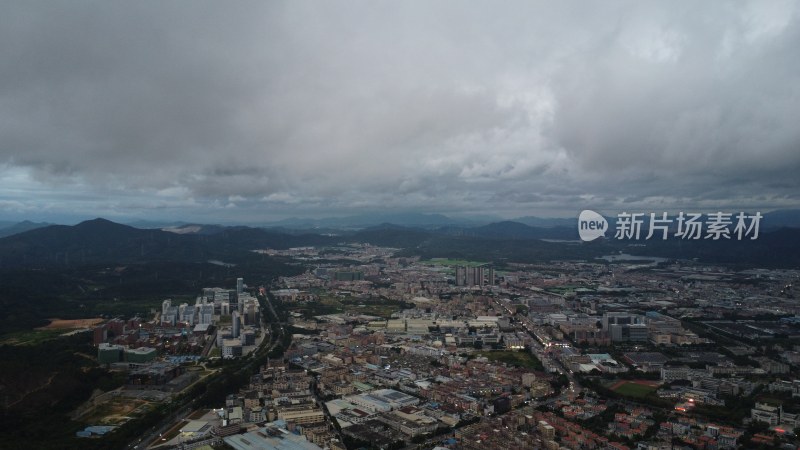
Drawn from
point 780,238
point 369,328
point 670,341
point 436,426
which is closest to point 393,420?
point 436,426

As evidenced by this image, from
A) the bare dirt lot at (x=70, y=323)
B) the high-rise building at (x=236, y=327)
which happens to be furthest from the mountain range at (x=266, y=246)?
the high-rise building at (x=236, y=327)

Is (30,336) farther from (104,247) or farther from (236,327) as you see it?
(104,247)

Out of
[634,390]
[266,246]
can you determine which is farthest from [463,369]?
[266,246]

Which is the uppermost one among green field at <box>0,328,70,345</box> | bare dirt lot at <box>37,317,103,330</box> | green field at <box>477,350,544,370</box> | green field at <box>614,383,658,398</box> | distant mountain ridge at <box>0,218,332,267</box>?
Result: distant mountain ridge at <box>0,218,332,267</box>

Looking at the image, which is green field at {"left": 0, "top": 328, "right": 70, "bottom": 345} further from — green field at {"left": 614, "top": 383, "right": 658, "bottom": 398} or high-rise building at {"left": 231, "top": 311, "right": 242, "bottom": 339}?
green field at {"left": 614, "top": 383, "right": 658, "bottom": 398}

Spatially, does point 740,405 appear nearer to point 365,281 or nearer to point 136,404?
point 136,404

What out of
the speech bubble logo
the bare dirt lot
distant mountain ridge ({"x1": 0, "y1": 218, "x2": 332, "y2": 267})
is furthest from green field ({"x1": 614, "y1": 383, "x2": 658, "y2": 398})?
distant mountain ridge ({"x1": 0, "y1": 218, "x2": 332, "y2": 267})
